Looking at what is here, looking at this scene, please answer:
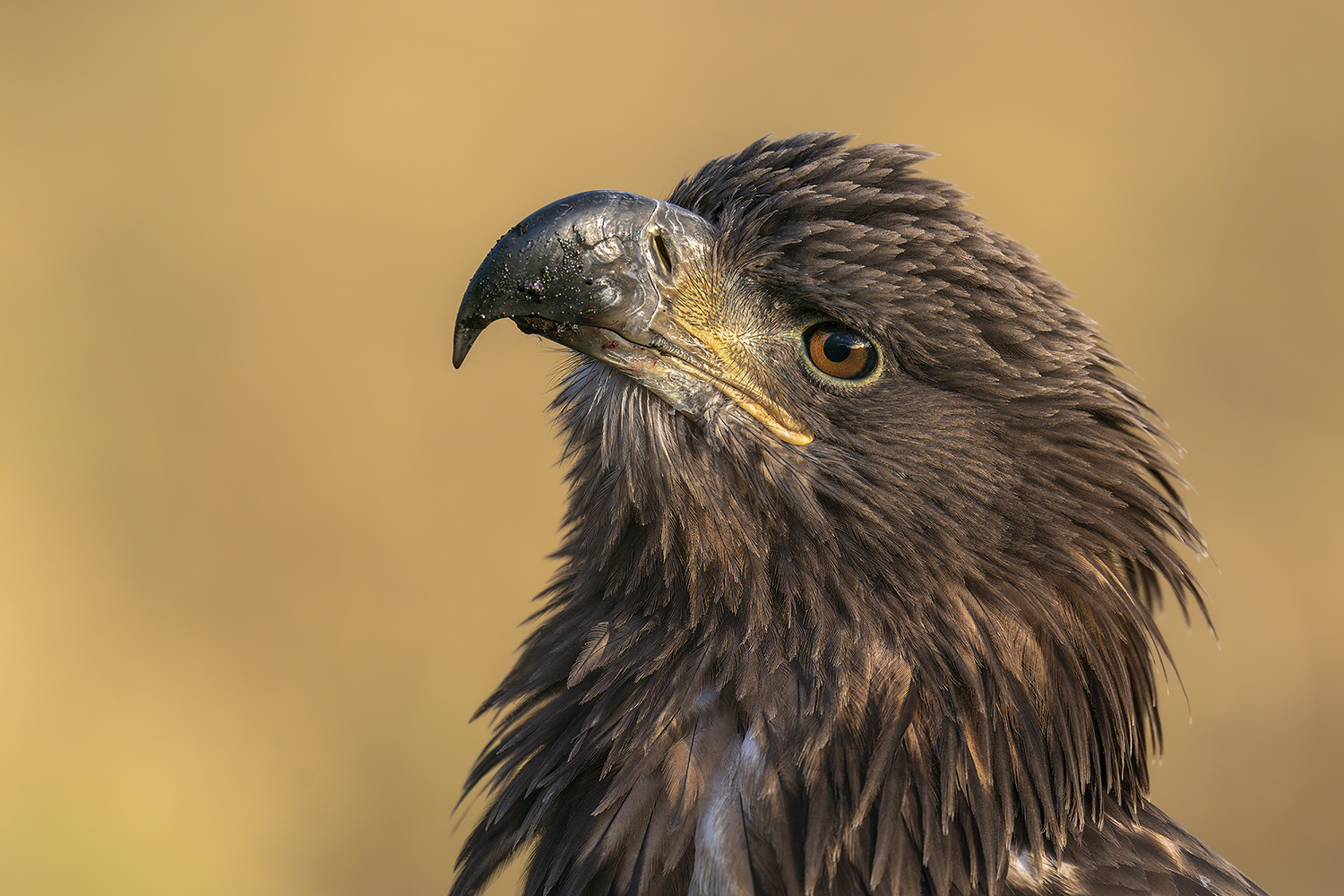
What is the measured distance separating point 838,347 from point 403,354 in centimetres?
747

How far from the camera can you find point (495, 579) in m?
9.16

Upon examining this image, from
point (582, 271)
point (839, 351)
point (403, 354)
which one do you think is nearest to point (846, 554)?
point (839, 351)

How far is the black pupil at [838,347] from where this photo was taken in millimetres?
2896

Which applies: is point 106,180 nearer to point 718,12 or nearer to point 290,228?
point 290,228

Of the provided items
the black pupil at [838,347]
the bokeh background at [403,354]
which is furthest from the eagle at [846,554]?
the bokeh background at [403,354]

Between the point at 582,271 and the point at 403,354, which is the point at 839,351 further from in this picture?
the point at 403,354

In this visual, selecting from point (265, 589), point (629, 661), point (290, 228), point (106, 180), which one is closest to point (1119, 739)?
point (629, 661)

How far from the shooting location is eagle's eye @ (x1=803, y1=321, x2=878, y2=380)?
114 inches

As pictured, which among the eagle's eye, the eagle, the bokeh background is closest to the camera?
the eagle

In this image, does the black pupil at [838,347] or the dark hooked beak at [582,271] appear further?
the black pupil at [838,347]

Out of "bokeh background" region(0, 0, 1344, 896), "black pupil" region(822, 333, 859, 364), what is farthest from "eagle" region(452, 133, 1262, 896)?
"bokeh background" region(0, 0, 1344, 896)

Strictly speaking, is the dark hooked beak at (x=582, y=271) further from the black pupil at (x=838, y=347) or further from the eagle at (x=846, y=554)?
the black pupil at (x=838, y=347)

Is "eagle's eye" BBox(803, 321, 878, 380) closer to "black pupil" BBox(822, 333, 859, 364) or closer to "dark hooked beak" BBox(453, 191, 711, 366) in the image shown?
"black pupil" BBox(822, 333, 859, 364)

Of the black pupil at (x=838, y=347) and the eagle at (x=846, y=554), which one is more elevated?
the black pupil at (x=838, y=347)
